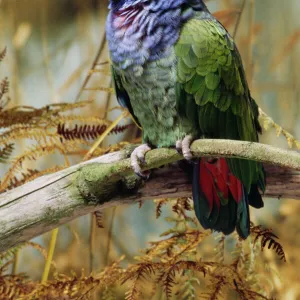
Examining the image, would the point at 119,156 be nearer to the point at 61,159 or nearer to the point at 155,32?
the point at 155,32

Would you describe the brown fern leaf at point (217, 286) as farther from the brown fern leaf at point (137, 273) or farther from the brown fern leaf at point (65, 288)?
the brown fern leaf at point (65, 288)

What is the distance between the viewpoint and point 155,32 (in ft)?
2.88

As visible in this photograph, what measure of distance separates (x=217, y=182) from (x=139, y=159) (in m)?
0.22

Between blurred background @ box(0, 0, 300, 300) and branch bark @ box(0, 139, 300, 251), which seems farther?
blurred background @ box(0, 0, 300, 300)

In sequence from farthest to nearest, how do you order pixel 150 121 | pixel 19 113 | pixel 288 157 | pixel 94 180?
pixel 19 113
pixel 150 121
pixel 94 180
pixel 288 157

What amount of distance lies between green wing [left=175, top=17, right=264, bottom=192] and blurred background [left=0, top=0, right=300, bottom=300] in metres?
0.62

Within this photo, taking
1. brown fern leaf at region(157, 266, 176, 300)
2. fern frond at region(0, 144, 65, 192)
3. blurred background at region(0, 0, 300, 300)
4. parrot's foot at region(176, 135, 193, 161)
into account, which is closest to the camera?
parrot's foot at region(176, 135, 193, 161)

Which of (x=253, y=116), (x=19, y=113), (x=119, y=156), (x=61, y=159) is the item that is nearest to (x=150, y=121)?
(x=119, y=156)

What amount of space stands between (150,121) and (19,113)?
0.35 meters

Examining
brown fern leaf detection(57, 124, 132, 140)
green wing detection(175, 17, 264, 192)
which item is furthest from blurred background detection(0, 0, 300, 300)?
green wing detection(175, 17, 264, 192)

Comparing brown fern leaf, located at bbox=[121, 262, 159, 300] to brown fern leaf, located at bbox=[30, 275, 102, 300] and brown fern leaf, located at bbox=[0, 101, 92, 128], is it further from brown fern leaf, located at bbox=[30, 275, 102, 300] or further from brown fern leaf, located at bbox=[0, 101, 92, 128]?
brown fern leaf, located at bbox=[0, 101, 92, 128]

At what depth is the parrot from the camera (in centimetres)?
86

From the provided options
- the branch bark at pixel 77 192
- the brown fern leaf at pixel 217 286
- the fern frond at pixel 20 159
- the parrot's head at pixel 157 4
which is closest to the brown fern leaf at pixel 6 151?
the fern frond at pixel 20 159

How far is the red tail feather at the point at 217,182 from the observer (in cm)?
96
